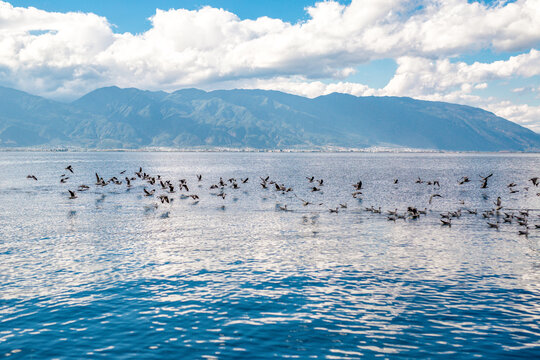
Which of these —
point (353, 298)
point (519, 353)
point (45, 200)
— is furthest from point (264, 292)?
point (45, 200)

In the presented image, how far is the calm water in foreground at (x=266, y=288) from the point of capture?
61.8ft

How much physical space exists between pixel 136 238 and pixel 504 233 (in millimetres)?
39257

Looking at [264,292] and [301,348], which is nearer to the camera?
[301,348]

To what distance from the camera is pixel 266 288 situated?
26.5 metres

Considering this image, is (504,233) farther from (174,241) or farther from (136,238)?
(136,238)

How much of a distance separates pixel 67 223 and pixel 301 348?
4054 cm

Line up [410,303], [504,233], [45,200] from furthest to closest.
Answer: [45,200] < [504,233] < [410,303]

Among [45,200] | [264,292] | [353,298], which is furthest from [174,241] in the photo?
[45,200]

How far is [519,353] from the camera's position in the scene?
18.0 metres

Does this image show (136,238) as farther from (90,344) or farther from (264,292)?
(90,344)

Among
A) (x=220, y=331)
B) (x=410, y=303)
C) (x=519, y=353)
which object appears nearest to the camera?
(x=519, y=353)

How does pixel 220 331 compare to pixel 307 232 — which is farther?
pixel 307 232

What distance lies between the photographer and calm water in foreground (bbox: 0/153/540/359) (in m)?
18.8

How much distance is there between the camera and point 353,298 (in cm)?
2469
